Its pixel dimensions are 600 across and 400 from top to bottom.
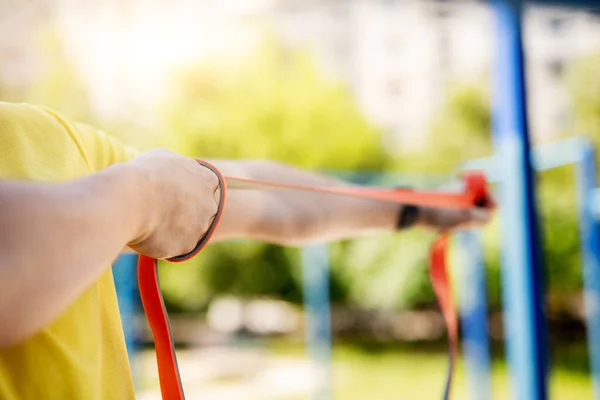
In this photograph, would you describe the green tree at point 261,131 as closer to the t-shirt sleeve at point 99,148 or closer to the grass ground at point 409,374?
the grass ground at point 409,374

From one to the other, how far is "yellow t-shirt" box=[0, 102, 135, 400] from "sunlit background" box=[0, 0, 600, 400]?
3595 millimetres

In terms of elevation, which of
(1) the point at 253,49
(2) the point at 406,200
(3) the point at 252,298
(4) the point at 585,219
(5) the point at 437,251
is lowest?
(3) the point at 252,298

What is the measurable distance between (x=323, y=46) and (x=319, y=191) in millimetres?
13616

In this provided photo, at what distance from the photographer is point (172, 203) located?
20.3 inches

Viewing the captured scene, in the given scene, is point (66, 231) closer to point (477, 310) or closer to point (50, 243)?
point (50, 243)

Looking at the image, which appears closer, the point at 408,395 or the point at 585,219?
the point at 585,219

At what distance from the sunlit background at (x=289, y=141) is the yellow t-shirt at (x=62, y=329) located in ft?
11.8

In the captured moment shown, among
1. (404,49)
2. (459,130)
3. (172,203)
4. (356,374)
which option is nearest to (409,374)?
(356,374)

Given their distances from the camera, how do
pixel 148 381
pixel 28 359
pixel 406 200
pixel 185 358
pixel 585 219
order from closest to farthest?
1. pixel 28 359
2. pixel 406 200
3. pixel 585 219
4. pixel 148 381
5. pixel 185 358

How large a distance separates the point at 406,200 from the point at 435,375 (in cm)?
564

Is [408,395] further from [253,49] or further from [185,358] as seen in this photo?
[253,49]

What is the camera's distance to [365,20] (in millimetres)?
13891

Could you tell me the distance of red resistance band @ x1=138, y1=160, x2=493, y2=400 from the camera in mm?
593

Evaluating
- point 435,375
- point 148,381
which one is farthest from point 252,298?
point 435,375
